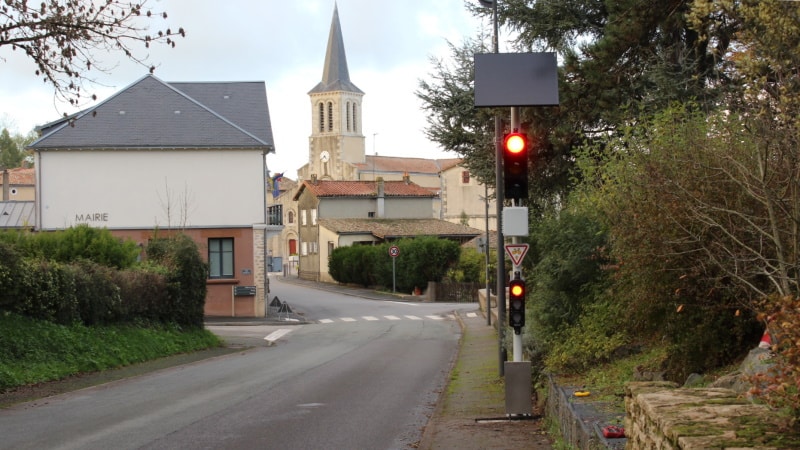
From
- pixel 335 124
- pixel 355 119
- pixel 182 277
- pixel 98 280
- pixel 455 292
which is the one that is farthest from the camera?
pixel 355 119

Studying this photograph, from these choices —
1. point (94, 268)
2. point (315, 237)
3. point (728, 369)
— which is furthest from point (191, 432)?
point (315, 237)

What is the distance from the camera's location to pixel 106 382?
60.2 ft

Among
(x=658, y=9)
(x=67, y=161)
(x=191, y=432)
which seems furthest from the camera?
(x=67, y=161)

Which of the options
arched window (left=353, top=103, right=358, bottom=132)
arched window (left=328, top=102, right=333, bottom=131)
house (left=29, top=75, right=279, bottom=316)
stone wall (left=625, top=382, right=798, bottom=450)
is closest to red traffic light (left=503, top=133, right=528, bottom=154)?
stone wall (left=625, top=382, right=798, bottom=450)

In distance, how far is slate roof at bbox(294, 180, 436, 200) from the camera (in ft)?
255

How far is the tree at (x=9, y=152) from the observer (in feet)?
283

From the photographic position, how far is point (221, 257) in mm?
41094

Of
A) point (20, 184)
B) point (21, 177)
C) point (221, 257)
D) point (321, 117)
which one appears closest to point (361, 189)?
point (20, 184)

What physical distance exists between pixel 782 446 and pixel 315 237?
241 ft

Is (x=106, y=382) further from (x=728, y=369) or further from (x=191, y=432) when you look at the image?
(x=728, y=369)

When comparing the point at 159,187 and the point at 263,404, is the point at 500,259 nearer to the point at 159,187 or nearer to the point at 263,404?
the point at 263,404

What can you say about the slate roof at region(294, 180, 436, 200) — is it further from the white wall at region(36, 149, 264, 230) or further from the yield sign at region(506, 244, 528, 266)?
the yield sign at region(506, 244, 528, 266)

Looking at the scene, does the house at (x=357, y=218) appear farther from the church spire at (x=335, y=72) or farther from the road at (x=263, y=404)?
the church spire at (x=335, y=72)

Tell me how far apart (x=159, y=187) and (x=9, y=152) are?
177 feet
